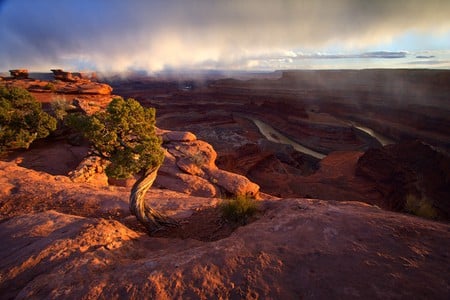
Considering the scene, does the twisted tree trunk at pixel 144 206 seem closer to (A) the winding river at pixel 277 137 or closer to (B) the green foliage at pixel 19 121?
(B) the green foliage at pixel 19 121

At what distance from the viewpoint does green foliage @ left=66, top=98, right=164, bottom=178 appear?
578cm

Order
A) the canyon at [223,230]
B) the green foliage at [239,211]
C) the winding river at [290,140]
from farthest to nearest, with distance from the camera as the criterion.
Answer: the winding river at [290,140] → the green foliage at [239,211] → the canyon at [223,230]

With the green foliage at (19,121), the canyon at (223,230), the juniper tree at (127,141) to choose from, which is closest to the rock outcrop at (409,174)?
the canyon at (223,230)

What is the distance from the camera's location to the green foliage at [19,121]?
40.4ft

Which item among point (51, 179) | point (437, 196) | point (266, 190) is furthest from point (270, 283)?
point (437, 196)

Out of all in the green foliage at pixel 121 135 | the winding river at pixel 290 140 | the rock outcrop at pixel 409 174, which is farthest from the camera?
the winding river at pixel 290 140

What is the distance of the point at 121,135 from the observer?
6277mm

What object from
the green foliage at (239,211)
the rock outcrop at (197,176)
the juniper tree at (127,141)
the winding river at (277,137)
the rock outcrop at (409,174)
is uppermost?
the juniper tree at (127,141)

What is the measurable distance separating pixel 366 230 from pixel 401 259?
855 mm

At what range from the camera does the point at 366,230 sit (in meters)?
4.43

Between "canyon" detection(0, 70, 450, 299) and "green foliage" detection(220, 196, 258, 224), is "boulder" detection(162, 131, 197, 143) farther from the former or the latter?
"green foliage" detection(220, 196, 258, 224)

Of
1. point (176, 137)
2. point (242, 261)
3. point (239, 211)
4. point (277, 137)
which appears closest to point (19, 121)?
point (176, 137)

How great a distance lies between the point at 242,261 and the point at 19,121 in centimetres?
1414

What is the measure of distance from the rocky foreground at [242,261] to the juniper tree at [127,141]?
3.53 feet
